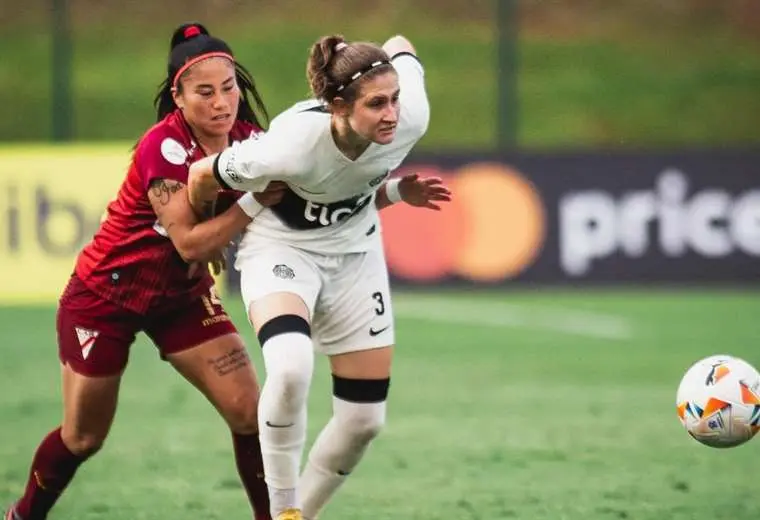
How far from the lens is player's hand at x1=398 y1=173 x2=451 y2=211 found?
6.89m

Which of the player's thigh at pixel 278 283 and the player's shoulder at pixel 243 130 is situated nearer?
Result: the player's thigh at pixel 278 283

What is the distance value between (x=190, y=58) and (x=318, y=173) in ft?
2.33

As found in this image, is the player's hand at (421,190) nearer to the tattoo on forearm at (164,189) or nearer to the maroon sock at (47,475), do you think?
the tattoo on forearm at (164,189)

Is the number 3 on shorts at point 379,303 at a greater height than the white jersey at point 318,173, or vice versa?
the white jersey at point 318,173

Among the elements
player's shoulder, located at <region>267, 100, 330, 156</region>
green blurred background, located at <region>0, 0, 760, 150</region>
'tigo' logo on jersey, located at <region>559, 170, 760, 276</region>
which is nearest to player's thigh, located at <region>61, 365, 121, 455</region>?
player's shoulder, located at <region>267, 100, 330, 156</region>

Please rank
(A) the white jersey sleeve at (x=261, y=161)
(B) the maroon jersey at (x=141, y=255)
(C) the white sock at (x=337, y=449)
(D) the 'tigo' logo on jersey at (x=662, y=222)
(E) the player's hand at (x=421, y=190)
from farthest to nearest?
1. (D) the 'tigo' logo on jersey at (x=662, y=222)
2. (E) the player's hand at (x=421, y=190)
3. (C) the white sock at (x=337, y=449)
4. (B) the maroon jersey at (x=141, y=255)
5. (A) the white jersey sleeve at (x=261, y=161)

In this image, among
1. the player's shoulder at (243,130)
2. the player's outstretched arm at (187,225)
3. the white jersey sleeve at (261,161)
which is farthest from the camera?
the player's shoulder at (243,130)

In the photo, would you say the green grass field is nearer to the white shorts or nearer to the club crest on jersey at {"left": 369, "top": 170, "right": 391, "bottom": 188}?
the white shorts

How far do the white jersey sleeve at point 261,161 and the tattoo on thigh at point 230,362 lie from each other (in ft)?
2.43

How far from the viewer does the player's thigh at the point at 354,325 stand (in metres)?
6.63

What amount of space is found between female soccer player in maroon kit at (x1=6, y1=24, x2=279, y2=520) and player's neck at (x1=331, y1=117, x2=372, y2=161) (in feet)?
1.09

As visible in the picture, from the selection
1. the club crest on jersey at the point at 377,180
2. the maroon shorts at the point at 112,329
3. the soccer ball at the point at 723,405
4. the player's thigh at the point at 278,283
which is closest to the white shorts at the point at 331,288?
the player's thigh at the point at 278,283

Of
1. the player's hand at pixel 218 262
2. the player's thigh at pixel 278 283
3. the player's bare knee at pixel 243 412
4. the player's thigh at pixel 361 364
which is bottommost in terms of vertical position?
the player's bare knee at pixel 243 412

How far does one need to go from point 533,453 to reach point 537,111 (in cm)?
1504
